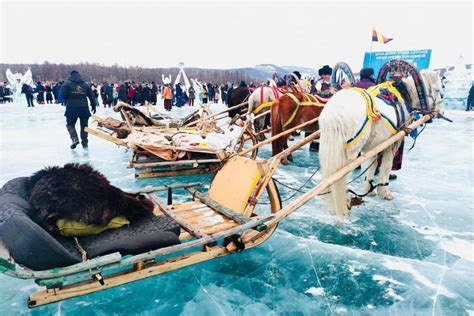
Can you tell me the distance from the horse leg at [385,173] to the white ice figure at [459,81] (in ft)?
54.7

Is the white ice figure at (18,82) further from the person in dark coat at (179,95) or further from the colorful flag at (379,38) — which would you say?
the colorful flag at (379,38)

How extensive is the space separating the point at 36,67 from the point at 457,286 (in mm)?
92270

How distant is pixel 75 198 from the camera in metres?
2.05

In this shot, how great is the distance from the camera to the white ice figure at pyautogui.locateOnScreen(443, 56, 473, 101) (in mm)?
17609

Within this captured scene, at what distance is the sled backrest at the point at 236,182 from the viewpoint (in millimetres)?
2730

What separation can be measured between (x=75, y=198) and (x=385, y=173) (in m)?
3.66

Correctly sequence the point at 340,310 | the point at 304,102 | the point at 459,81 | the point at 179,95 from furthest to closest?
1. the point at 179,95
2. the point at 459,81
3. the point at 304,102
4. the point at 340,310

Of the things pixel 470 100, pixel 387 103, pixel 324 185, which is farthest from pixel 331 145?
pixel 470 100

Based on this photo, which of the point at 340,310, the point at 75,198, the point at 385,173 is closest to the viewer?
the point at 75,198

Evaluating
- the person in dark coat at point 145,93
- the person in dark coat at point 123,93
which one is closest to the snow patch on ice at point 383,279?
the person in dark coat at point 123,93

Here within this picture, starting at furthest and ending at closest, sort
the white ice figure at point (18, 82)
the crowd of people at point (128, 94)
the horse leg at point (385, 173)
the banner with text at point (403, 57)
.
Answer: the white ice figure at point (18, 82) → the crowd of people at point (128, 94) → the banner with text at point (403, 57) → the horse leg at point (385, 173)

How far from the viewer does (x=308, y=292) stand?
247 cm

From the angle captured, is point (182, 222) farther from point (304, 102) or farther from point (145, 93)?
point (145, 93)

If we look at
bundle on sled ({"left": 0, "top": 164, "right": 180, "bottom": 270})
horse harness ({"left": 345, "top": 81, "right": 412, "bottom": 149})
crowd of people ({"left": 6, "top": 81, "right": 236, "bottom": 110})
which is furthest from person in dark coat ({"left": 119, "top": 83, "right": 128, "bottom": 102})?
bundle on sled ({"left": 0, "top": 164, "right": 180, "bottom": 270})
